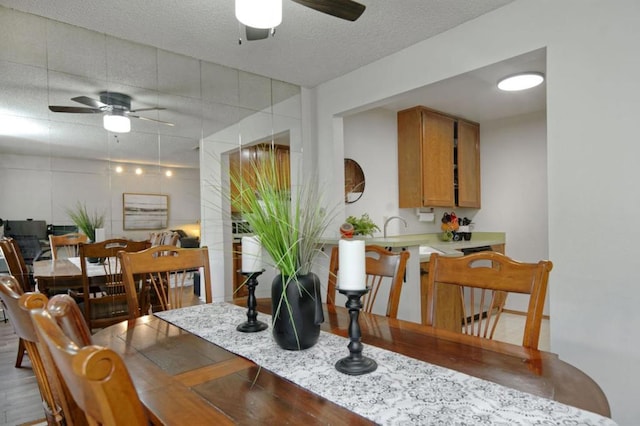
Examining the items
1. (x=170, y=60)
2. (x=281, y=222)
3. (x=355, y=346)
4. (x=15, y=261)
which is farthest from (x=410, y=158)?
(x=15, y=261)

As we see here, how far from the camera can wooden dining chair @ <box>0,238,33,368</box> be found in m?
2.32

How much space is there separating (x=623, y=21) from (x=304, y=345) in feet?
7.20

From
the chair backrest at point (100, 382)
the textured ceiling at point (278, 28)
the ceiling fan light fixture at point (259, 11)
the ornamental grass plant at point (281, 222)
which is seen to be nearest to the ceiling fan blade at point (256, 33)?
the ceiling fan light fixture at point (259, 11)

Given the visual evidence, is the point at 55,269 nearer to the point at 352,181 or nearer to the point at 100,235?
the point at 100,235

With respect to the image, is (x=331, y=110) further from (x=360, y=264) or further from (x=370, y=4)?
(x=360, y=264)

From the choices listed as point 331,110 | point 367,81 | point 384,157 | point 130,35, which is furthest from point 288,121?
point 130,35

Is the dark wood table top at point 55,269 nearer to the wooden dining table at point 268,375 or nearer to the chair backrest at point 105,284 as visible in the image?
the chair backrest at point 105,284

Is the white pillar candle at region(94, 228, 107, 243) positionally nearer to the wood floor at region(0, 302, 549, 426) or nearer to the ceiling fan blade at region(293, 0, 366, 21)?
the wood floor at region(0, 302, 549, 426)

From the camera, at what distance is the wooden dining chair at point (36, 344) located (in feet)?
2.33

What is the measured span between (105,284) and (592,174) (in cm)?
318

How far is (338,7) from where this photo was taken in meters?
1.74

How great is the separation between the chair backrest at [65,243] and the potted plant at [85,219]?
0.15 feet

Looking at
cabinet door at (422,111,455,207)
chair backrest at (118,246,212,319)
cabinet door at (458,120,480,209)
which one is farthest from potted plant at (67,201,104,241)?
cabinet door at (458,120,480,209)

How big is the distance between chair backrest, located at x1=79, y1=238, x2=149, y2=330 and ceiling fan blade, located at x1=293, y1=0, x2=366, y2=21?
1935mm
